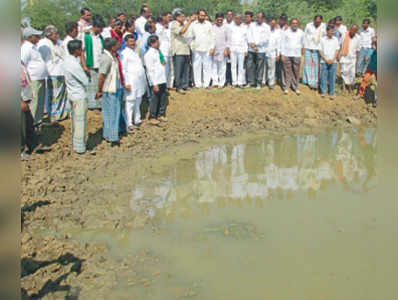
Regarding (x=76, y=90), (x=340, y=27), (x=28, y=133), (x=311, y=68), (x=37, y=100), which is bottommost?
(x=28, y=133)

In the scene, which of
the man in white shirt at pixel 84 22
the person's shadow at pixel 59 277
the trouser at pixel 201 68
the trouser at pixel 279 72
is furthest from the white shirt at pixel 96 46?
the trouser at pixel 279 72

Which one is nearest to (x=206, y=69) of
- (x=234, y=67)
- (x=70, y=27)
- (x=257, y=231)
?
(x=234, y=67)

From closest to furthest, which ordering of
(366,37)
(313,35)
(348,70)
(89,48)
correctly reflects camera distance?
(89,48), (313,35), (348,70), (366,37)

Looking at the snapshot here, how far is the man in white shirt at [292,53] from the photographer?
10.8 meters

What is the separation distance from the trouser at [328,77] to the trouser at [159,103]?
4615mm

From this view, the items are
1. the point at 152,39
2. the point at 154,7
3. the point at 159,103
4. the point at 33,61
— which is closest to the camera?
the point at 33,61

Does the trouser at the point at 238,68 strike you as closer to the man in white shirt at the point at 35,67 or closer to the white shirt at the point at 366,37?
the white shirt at the point at 366,37

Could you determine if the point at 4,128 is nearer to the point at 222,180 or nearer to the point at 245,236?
the point at 245,236

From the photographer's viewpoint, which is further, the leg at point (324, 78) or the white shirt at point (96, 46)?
the leg at point (324, 78)

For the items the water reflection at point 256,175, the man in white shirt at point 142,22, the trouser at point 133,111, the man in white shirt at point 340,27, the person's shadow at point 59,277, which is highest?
the man in white shirt at point 340,27

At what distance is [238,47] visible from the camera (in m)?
10.7

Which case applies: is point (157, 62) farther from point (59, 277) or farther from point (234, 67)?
point (59, 277)

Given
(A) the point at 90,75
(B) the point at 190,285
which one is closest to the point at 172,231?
(B) the point at 190,285

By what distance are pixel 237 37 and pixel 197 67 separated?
1322mm
